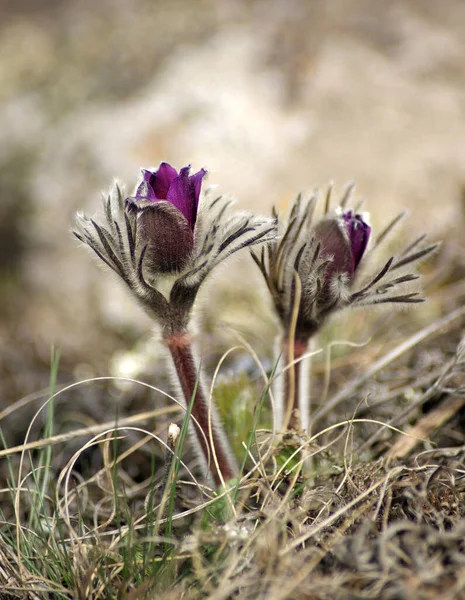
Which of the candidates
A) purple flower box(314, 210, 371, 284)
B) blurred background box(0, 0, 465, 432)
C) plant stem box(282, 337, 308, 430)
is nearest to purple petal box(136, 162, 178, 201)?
purple flower box(314, 210, 371, 284)

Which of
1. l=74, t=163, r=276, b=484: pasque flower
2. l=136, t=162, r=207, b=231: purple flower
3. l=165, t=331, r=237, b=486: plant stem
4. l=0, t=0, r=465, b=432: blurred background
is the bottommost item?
l=165, t=331, r=237, b=486: plant stem

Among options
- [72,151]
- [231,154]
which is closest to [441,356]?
[231,154]

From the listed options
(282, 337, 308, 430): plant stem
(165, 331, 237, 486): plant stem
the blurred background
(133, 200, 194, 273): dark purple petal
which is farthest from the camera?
the blurred background

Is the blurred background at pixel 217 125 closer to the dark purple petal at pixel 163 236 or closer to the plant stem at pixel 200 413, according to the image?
the plant stem at pixel 200 413

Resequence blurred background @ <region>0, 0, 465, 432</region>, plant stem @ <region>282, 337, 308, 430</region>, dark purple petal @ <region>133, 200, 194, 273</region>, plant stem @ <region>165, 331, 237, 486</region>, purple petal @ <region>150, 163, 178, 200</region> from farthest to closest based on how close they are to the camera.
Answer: blurred background @ <region>0, 0, 465, 432</region> < plant stem @ <region>282, 337, 308, 430</region> < plant stem @ <region>165, 331, 237, 486</region> < purple petal @ <region>150, 163, 178, 200</region> < dark purple petal @ <region>133, 200, 194, 273</region>

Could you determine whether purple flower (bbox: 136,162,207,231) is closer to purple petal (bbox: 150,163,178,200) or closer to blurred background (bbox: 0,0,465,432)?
purple petal (bbox: 150,163,178,200)

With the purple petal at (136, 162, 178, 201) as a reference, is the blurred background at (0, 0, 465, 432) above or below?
above

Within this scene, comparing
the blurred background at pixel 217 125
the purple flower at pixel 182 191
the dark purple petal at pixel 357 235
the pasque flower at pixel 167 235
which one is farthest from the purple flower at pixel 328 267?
the blurred background at pixel 217 125
